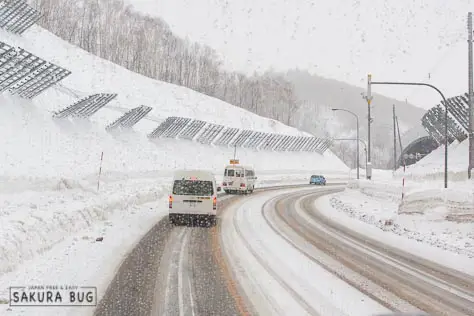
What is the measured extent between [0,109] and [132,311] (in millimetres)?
30117

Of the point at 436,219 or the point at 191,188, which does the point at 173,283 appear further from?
the point at 436,219

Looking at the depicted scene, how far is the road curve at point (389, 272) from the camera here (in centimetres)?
760

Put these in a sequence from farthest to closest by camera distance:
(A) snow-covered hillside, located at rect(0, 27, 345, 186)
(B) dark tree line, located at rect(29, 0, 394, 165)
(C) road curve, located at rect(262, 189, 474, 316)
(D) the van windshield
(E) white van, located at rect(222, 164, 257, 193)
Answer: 1. (B) dark tree line, located at rect(29, 0, 394, 165)
2. (E) white van, located at rect(222, 164, 257, 193)
3. (A) snow-covered hillside, located at rect(0, 27, 345, 186)
4. (D) the van windshield
5. (C) road curve, located at rect(262, 189, 474, 316)

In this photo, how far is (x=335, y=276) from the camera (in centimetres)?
924

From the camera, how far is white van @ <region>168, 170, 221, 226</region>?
16.2 m

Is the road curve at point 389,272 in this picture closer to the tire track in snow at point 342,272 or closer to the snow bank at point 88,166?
the tire track in snow at point 342,272

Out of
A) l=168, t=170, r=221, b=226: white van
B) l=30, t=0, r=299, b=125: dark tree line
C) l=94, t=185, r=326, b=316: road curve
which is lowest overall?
l=94, t=185, r=326, b=316: road curve

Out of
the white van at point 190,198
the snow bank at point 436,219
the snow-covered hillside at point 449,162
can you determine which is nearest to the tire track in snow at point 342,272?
the white van at point 190,198

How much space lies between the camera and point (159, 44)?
9812 cm

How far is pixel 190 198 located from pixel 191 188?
0.39 m

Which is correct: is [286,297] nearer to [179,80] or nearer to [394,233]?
[394,233]

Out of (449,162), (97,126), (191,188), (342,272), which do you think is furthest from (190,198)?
(449,162)

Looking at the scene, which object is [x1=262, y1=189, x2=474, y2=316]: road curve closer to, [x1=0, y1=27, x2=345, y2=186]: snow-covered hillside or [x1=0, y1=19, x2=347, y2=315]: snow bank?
[x1=0, y1=19, x2=347, y2=315]: snow bank

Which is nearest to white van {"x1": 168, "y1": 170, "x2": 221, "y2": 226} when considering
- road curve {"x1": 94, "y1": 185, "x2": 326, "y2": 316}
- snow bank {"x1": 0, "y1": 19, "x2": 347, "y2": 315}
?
snow bank {"x1": 0, "y1": 19, "x2": 347, "y2": 315}
